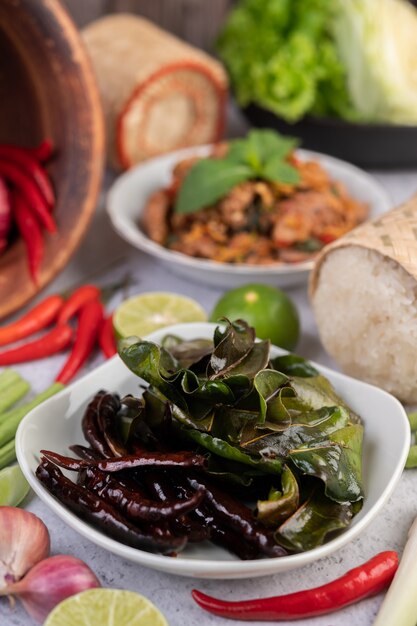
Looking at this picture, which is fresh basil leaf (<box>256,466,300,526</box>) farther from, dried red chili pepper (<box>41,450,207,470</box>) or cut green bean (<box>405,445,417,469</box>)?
cut green bean (<box>405,445,417,469</box>)

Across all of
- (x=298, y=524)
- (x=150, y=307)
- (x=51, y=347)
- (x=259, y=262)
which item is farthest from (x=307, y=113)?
(x=298, y=524)

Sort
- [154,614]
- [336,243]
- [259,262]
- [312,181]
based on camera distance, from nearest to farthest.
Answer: [154,614] < [336,243] < [259,262] < [312,181]

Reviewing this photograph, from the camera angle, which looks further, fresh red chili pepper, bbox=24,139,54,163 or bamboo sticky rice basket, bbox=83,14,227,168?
bamboo sticky rice basket, bbox=83,14,227,168

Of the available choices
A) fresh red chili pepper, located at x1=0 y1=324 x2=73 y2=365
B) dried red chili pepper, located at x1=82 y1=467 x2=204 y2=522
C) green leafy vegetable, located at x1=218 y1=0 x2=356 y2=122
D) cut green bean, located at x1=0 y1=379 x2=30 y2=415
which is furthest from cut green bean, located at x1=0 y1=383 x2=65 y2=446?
green leafy vegetable, located at x1=218 y1=0 x2=356 y2=122

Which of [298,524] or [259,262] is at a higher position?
[298,524]

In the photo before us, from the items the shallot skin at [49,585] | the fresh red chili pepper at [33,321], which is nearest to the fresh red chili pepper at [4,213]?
the fresh red chili pepper at [33,321]

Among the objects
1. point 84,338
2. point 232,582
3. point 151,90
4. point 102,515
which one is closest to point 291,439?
point 232,582

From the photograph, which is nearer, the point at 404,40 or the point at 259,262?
the point at 259,262

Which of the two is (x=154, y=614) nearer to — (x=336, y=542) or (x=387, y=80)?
(x=336, y=542)
